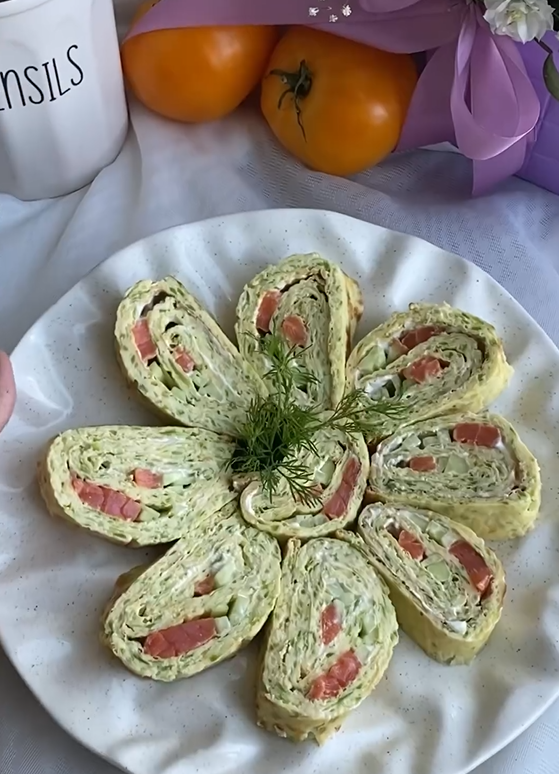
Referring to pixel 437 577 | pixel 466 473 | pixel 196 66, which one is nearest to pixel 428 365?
pixel 466 473

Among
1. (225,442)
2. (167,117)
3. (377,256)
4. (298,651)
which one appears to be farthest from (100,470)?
(167,117)

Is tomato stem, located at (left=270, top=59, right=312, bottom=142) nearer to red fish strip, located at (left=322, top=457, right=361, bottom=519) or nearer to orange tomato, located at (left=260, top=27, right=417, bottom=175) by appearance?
orange tomato, located at (left=260, top=27, right=417, bottom=175)

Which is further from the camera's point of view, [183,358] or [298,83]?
[298,83]

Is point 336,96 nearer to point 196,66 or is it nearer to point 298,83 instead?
point 298,83

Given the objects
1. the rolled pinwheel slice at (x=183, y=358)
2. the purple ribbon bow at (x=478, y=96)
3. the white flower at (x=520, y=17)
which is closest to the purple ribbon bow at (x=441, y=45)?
the purple ribbon bow at (x=478, y=96)

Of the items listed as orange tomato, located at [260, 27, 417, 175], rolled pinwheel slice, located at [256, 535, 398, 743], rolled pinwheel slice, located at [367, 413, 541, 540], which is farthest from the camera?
orange tomato, located at [260, 27, 417, 175]

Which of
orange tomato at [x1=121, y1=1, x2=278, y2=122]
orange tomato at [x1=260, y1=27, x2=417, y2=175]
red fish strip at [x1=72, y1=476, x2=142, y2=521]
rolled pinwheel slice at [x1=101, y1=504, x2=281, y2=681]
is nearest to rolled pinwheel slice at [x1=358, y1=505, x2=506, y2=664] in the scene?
rolled pinwheel slice at [x1=101, y1=504, x2=281, y2=681]

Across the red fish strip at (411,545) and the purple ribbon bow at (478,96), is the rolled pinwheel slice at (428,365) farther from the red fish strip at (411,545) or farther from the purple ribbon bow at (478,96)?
the purple ribbon bow at (478,96)
